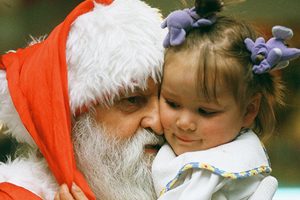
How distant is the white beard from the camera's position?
1197 mm

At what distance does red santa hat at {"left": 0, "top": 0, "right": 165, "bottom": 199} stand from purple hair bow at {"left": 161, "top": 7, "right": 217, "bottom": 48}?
0.11 m

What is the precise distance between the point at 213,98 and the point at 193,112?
8cm

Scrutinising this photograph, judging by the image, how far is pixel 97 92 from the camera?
3.71 ft

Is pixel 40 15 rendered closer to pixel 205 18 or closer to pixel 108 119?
pixel 108 119

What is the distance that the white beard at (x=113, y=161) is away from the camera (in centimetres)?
120

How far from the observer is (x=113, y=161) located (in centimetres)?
122

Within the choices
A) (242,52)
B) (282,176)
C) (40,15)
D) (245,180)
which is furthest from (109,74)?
(282,176)

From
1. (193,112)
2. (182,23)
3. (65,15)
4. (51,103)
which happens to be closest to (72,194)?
(51,103)

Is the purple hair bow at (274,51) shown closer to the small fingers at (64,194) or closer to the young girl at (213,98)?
the young girl at (213,98)

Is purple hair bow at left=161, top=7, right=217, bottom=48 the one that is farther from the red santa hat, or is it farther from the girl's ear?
the girl's ear

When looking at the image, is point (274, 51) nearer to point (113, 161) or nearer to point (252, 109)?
point (252, 109)

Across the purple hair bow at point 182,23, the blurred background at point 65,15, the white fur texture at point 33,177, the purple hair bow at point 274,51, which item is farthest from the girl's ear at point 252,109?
the blurred background at point 65,15

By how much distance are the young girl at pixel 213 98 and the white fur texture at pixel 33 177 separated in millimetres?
400

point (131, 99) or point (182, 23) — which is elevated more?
point (182, 23)
